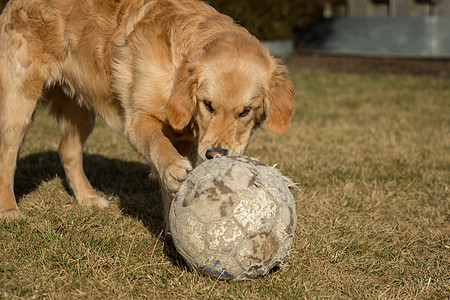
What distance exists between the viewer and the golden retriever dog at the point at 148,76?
3.57 m

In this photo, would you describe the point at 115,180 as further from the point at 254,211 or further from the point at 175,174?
the point at 254,211

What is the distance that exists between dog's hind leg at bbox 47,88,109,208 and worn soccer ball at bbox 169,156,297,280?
2.02 m

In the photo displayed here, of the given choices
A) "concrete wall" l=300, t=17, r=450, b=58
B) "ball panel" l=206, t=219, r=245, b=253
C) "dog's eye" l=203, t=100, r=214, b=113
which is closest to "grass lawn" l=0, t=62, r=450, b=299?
"ball panel" l=206, t=219, r=245, b=253

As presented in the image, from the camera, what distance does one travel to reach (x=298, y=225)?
3953mm

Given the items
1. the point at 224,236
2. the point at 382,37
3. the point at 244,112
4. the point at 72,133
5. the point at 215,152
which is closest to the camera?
the point at 224,236

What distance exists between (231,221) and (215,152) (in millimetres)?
659

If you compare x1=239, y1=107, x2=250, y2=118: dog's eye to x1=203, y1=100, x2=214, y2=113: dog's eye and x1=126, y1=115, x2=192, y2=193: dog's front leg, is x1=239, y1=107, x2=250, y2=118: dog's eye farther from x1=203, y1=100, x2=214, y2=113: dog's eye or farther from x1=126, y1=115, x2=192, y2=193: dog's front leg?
x1=126, y1=115, x2=192, y2=193: dog's front leg

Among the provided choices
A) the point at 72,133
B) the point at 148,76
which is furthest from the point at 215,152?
the point at 72,133

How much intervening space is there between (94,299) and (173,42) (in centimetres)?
181

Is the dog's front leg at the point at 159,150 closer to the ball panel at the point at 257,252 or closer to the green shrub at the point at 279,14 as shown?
the ball panel at the point at 257,252

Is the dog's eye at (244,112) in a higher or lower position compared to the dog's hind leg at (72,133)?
higher

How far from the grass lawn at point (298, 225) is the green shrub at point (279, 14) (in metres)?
8.11

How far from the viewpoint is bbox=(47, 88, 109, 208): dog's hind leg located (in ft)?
15.8

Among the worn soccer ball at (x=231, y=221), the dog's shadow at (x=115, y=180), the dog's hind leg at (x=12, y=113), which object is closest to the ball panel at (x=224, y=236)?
the worn soccer ball at (x=231, y=221)
